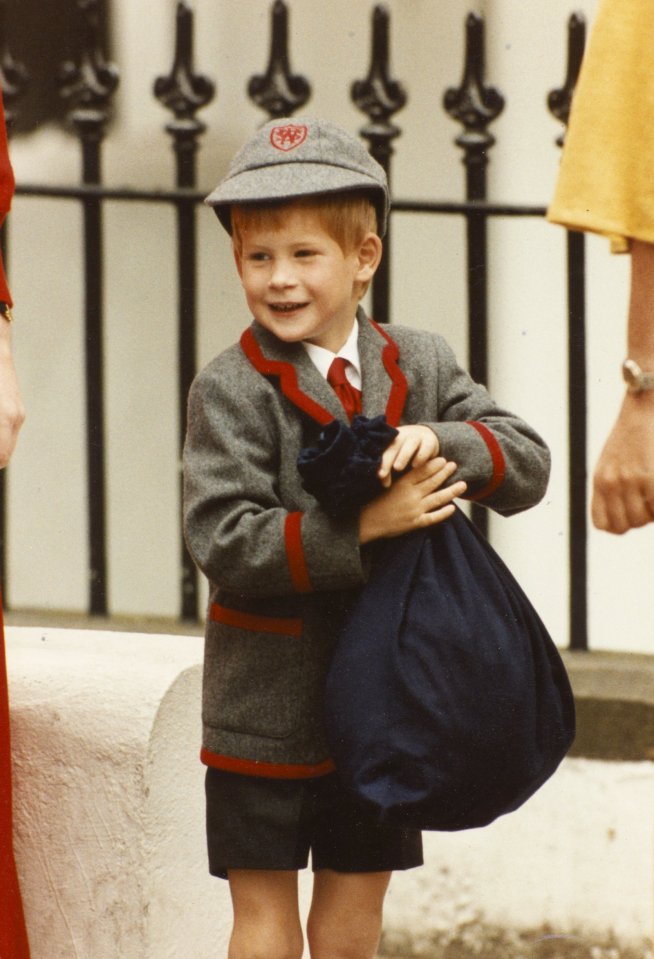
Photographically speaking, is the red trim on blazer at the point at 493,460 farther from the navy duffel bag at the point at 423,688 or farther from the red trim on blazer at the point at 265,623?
the red trim on blazer at the point at 265,623

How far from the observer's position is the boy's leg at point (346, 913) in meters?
2.56

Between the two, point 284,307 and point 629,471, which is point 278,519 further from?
point 629,471

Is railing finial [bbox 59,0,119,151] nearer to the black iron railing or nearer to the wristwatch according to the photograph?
the black iron railing

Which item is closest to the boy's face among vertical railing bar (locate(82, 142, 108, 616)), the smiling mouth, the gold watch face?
the smiling mouth

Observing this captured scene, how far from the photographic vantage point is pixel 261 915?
248 centimetres

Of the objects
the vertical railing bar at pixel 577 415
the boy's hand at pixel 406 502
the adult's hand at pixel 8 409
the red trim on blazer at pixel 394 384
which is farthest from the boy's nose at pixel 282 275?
the vertical railing bar at pixel 577 415

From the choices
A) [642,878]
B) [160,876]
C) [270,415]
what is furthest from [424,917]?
[270,415]

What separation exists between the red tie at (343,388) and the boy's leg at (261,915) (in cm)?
70

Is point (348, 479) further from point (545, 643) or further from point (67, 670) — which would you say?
point (67, 670)

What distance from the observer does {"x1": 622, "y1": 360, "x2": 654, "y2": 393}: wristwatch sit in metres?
2.13

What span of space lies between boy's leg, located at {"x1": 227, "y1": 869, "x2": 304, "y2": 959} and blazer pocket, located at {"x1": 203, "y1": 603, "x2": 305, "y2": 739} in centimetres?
25

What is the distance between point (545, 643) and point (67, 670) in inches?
36.0

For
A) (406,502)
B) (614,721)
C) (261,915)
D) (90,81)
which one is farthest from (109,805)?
(90,81)

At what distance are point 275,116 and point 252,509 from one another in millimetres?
2055
